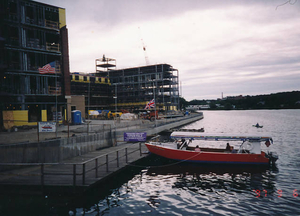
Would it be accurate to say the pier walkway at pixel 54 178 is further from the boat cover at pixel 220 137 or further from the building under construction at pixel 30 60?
the building under construction at pixel 30 60

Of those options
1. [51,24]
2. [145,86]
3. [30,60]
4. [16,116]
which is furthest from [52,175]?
[145,86]

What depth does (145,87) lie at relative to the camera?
114 metres

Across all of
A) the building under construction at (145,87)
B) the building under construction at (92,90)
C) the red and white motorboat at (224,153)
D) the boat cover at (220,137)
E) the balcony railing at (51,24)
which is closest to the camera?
the boat cover at (220,137)

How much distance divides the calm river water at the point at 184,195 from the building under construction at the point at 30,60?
70.2 feet

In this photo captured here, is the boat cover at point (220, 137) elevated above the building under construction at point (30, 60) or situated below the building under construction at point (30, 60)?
below

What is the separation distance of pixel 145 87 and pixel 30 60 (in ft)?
252

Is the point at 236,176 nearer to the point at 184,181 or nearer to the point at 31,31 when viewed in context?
the point at 184,181

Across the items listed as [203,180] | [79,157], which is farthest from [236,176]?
[79,157]

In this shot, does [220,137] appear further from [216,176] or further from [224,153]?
[216,176]

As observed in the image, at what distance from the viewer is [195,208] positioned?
13.0 meters

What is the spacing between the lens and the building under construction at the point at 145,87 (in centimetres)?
10919

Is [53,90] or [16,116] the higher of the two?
[53,90]

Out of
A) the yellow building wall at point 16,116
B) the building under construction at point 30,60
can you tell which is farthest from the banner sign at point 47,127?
the yellow building wall at point 16,116

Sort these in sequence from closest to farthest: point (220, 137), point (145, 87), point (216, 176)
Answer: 1. point (216, 176)
2. point (220, 137)
3. point (145, 87)
